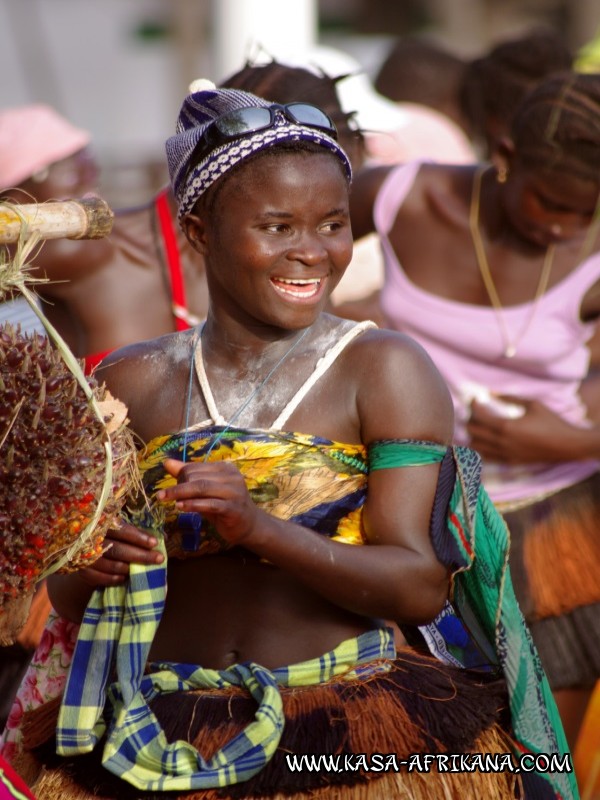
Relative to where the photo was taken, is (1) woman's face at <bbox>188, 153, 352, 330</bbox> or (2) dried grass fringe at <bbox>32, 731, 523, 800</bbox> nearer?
(2) dried grass fringe at <bbox>32, 731, 523, 800</bbox>

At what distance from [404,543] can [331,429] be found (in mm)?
285

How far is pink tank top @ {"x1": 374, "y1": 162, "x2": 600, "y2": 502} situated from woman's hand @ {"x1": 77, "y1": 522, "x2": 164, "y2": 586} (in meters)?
2.33

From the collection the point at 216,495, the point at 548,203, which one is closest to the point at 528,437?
the point at 548,203

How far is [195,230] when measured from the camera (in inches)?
114

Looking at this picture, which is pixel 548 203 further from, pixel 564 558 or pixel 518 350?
pixel 564 558

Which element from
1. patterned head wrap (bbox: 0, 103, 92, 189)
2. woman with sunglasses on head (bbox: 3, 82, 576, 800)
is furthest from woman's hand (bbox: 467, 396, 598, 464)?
patterned head wrap (bbox: 0, 103, 92, 189)

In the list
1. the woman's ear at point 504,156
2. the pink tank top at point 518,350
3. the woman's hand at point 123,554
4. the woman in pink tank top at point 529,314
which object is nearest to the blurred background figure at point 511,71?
the woman in pink tank top at point 529,314

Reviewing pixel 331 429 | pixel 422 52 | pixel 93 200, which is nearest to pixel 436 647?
pixel 331 429

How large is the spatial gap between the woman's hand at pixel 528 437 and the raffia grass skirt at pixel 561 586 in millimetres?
206

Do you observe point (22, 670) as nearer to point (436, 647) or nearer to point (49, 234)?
point (436, 647)

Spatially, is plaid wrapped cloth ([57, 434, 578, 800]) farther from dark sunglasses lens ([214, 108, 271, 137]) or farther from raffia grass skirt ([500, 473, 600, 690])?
raffia grass skirt ([500, 473, 600, 690])

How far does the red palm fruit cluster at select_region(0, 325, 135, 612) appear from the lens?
215 centimetres

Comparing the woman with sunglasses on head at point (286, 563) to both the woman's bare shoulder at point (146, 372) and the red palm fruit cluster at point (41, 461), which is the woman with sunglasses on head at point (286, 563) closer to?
the woman's bare shoulder at point (146, 372)

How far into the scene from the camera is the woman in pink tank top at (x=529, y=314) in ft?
15.0
